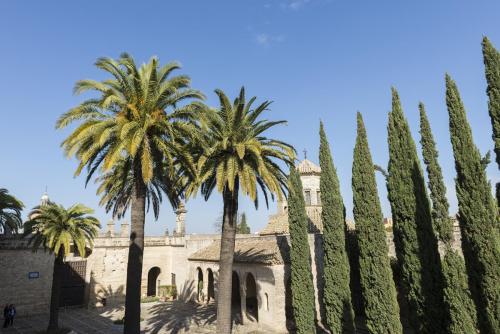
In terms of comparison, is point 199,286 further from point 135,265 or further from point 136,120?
point 136,120

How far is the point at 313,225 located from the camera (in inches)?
1184

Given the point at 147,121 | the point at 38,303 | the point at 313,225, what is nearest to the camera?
the point at 147,121

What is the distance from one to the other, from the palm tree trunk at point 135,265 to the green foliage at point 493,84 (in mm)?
12488

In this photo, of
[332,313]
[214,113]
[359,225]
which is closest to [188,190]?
[214,113]

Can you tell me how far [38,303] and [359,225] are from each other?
2761 cm

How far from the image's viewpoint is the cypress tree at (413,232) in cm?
1264

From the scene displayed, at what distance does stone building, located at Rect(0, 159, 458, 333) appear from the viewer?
21250mm

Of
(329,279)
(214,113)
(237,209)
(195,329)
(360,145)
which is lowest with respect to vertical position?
(195,329)

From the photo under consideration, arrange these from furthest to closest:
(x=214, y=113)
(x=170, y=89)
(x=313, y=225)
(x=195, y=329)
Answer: (x=313, y=225), (x=195, y=329), (x=214, y=113), (x=170, y=89)

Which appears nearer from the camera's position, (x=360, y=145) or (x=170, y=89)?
(x=170, y=89)

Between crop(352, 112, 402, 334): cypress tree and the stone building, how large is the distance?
6.76 m

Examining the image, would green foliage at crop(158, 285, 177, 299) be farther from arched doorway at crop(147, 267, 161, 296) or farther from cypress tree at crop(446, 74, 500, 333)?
cypress tree at crop(446, 74, 500, 333)

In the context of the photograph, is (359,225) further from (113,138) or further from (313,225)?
(313,225)

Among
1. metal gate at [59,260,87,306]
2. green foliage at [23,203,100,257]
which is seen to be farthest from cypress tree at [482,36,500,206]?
metal gate at [59,260,87,306]
